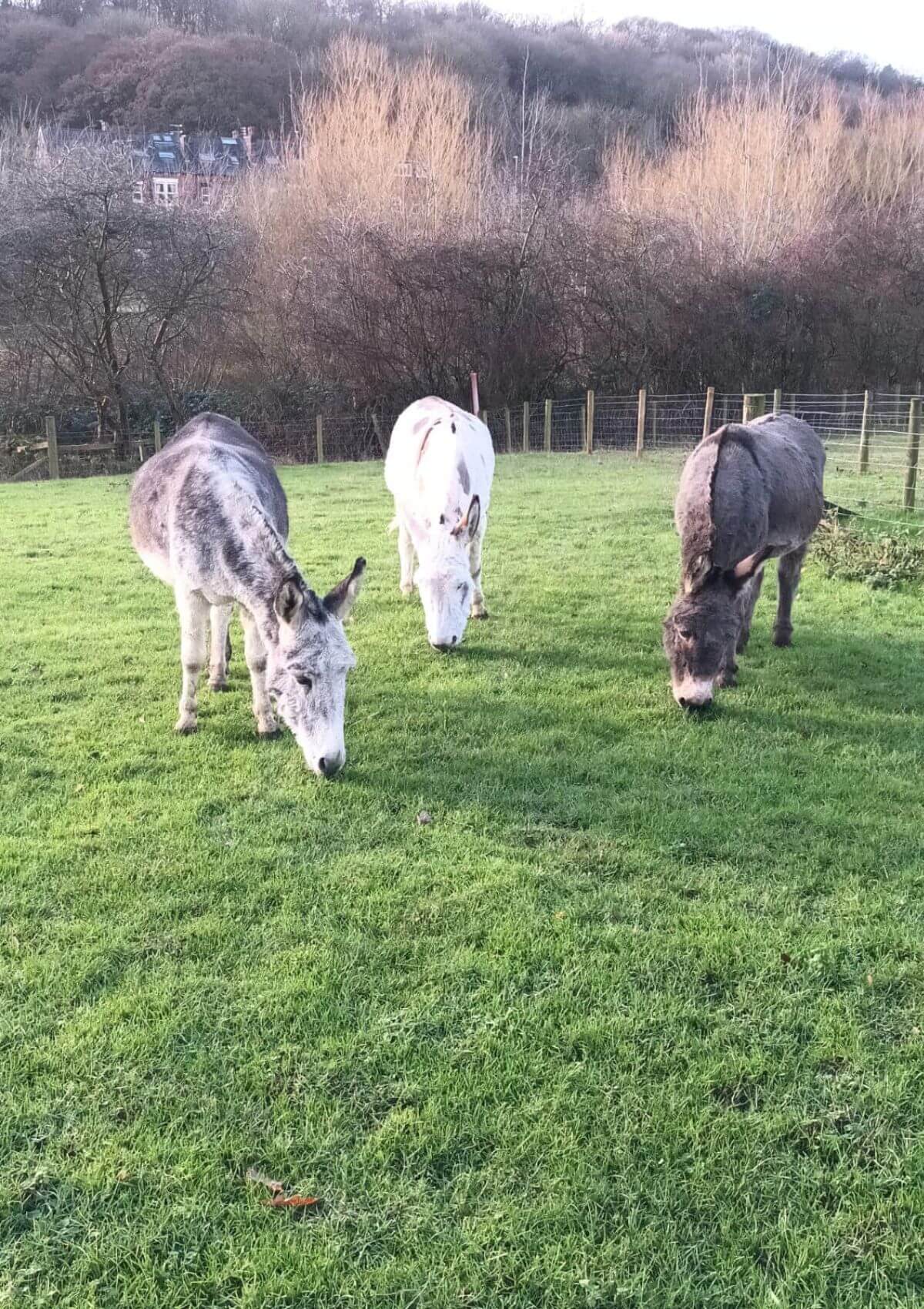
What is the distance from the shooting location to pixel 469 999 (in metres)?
2.98

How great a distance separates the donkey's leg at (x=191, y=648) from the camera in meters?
5.20

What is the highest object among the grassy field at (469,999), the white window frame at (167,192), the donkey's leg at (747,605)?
the white window frame at (167,192)

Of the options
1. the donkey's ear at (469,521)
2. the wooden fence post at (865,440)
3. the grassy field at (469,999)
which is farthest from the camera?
the wooden fence post at (865,440)

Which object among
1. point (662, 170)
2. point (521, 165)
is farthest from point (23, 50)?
point (662, 170)

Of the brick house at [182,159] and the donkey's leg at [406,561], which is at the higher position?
the brick house at [182,159]

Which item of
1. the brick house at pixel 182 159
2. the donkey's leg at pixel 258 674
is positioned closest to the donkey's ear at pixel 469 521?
the donkey's leg at pixel 258 674

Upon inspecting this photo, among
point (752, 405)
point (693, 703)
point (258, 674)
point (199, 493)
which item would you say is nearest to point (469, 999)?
point (258, 674)

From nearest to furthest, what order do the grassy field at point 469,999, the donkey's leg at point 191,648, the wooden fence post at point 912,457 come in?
1. the grassy field at point 469,999
2. the donkey's leg at point 191,648
3. the wooden fence post at point 912,457

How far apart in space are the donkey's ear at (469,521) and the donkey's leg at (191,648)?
2.08 m

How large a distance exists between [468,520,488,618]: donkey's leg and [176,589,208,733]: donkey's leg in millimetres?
2582

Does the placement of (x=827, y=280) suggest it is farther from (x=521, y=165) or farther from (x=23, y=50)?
(x=23, y=50)

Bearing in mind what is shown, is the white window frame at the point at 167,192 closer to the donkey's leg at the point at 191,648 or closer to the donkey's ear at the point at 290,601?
the donkey's leg at the point at 191,648

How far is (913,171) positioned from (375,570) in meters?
29.8

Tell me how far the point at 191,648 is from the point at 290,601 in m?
1.27
